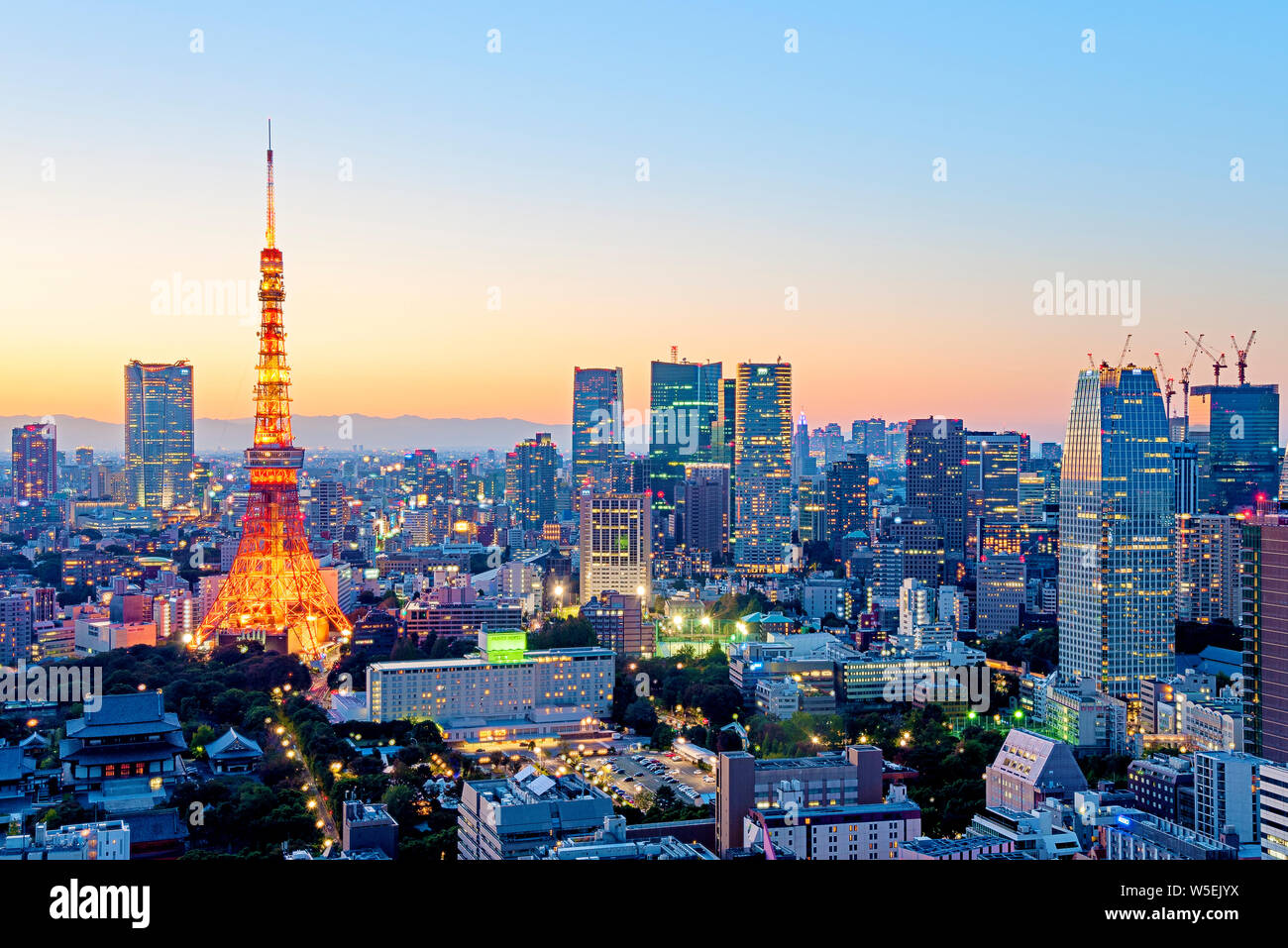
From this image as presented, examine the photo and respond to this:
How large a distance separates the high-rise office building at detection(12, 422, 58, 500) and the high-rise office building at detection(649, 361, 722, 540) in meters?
14.3

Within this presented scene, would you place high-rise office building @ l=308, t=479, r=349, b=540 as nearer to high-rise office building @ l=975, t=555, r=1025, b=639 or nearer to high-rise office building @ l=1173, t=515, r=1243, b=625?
high-rise office building @ l=975, t=555, r=1025, b=639

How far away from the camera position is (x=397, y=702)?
12719 millimetres

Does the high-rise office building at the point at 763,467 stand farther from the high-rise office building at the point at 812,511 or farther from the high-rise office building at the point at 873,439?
the high-rise office building at the point at 873,439

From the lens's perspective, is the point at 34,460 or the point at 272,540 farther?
the point at 34,460

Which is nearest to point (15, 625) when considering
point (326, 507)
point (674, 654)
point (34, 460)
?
point (674, 654)

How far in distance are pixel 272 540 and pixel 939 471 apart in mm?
15772

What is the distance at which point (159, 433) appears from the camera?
27375mm

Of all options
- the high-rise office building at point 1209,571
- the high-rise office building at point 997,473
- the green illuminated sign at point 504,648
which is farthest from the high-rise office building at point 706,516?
the green illuminated sign at point 504,648

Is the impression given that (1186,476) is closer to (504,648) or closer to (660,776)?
(504,648)

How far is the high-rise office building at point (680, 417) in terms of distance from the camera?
33781 millimetres

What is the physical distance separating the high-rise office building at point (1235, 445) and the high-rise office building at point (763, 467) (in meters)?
9.00

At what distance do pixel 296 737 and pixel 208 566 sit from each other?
1280cm

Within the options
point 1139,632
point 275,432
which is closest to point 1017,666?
point 1139,632
